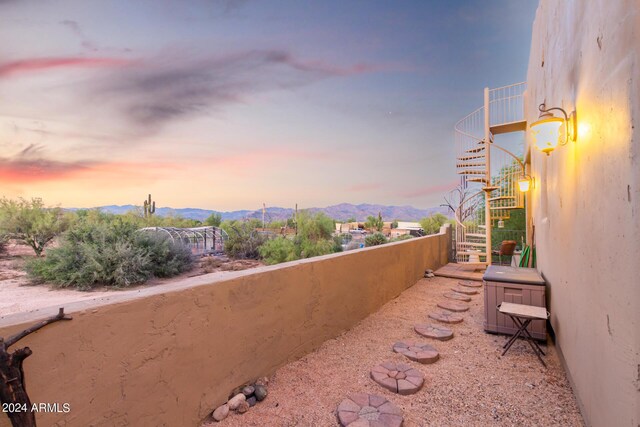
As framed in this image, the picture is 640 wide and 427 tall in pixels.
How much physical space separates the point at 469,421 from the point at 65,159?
61.1ft

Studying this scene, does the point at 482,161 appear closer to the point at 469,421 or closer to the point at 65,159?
the point at 469,421

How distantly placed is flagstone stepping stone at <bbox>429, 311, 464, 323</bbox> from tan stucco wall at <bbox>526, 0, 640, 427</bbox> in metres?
1.37

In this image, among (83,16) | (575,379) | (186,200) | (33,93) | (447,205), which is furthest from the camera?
(186,200)

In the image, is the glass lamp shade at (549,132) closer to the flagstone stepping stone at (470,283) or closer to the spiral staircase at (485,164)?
the flagstone stepping stone at (470,283)

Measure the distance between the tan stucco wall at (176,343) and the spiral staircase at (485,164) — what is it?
Result: 6827mm

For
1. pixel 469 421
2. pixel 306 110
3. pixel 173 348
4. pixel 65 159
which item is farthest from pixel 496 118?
pixel 65 159

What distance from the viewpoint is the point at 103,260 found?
7.84 m

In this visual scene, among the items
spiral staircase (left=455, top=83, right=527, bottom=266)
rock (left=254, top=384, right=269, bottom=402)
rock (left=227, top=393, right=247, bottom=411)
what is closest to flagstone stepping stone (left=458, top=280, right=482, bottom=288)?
spiral staircase (left=455, top=83, right=527, bottom=266)

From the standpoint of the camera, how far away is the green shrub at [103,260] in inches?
305

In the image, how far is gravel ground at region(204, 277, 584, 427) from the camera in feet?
6.27

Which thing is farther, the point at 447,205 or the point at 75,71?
the point at 447,205

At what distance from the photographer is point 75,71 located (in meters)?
8.12

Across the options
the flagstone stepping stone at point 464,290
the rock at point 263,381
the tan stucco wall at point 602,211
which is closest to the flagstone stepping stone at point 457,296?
the flagstone stepping stone at point 464,290

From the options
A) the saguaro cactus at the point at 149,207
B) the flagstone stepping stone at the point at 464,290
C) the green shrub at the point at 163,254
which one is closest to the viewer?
the flagstone stepping stone at the point at 464,290
